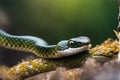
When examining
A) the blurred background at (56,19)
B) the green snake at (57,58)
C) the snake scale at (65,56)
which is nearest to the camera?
the snake scale at (65,56)

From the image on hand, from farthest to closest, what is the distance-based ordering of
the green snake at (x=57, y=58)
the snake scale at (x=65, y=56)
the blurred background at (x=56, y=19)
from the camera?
the blurred background at (x=56, y=19), the green snake at (x=57, y=58), the snake scale at (x=65, y=56)

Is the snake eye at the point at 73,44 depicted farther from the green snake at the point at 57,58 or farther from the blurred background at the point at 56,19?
the blurred background at the point at 56,19

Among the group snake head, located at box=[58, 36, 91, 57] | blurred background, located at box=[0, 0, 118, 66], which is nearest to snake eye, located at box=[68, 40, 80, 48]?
snake head, located at box=[58, 36, 91, 57]

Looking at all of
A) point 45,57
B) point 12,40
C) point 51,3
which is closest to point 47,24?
point 51,3

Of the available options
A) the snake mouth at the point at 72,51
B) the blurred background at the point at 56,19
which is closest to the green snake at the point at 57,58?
the snake mouth at the point at 72,51

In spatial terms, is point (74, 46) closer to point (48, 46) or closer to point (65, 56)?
point (65, 56)

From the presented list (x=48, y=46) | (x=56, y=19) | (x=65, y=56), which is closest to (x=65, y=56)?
(x=65, y=56)
